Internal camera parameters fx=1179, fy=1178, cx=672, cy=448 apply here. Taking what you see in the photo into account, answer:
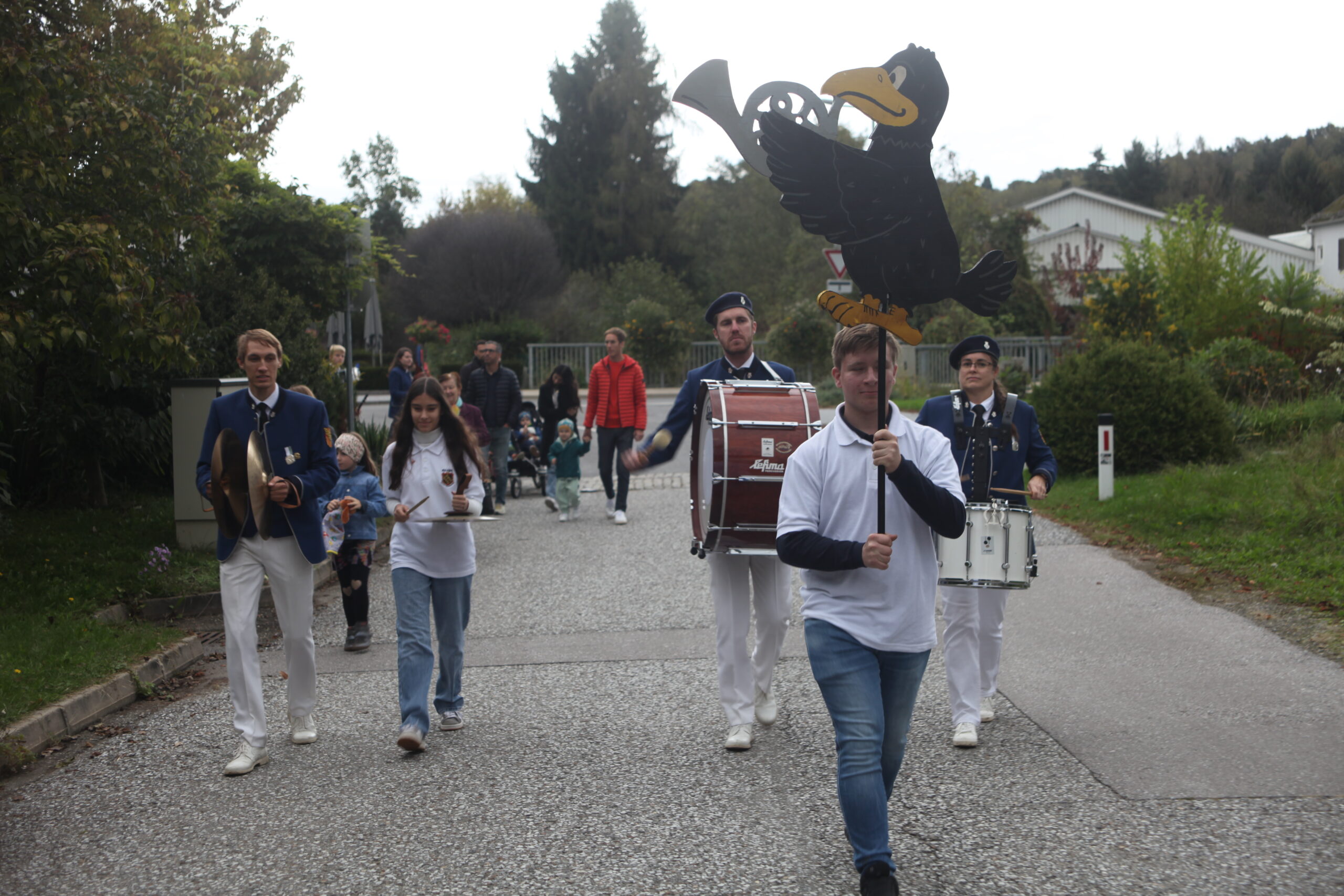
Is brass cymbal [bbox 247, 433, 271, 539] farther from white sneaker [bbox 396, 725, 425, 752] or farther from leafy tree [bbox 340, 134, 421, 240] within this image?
leafy tree [bbox 340, 134, 421, 240]

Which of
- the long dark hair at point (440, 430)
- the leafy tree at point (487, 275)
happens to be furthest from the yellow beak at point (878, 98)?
the leafy tree at point (487, 275)

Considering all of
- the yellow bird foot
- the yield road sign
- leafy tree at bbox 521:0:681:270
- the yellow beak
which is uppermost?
leafy tree at bbox 521:0:681:270

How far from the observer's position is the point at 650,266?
55.6 m

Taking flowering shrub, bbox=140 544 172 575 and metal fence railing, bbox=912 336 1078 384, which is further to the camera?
metal fence railing, bbox=912 336 1078 384

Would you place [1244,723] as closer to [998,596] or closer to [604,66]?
[998,596]

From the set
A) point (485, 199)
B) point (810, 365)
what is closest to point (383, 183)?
point (485, 199)

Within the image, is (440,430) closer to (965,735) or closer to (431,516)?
(431,516)

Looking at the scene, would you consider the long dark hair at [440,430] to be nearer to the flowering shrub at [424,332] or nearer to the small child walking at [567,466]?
the small child walking at [567,466]

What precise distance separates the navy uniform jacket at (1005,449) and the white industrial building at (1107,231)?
44.6 meters

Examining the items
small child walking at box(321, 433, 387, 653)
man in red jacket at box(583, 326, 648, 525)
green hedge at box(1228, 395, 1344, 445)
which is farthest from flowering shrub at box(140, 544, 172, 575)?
green hedge at box(1228, 395, 1344, 445)

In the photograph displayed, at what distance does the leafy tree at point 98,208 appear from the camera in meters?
7.84

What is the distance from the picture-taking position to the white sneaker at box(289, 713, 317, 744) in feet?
19.1

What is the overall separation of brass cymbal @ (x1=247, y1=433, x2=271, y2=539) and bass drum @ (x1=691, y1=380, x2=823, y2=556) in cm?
206

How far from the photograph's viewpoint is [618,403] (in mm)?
12633
